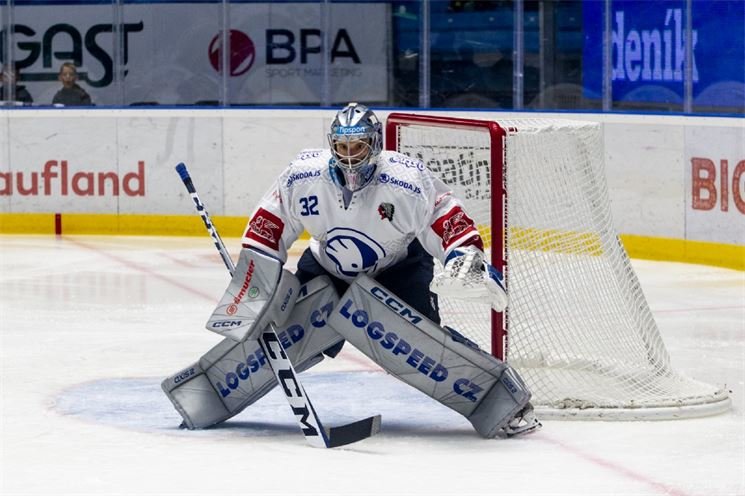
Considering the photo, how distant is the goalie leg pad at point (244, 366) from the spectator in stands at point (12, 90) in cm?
684

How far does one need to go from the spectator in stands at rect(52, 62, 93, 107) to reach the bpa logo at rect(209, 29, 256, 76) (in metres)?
0.88

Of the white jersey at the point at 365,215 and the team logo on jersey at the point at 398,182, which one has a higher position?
the team logo on jersey at the point at 398,182

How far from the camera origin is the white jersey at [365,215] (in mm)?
4926

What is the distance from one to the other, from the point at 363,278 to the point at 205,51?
688 cm

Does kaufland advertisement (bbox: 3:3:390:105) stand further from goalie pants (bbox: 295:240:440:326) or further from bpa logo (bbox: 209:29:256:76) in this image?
goalie pants (bbox: 295:240:440:326)

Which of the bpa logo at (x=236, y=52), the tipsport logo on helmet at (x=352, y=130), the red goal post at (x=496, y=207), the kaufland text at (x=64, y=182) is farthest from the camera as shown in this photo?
the bpa logo at (x=236, y=52)

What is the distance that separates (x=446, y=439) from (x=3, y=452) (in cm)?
124

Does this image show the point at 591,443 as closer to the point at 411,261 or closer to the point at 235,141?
the point at 411,261

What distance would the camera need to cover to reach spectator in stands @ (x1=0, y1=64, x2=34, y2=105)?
38.1ft

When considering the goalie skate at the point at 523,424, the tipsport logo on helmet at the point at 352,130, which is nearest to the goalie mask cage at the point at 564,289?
the goalie skate at the point at 523,424

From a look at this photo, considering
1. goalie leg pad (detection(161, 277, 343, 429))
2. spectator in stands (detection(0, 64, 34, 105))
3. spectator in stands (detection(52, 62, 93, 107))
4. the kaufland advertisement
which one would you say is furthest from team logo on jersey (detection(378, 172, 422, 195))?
spectator in stands (detection(0, 64, 34, 105))

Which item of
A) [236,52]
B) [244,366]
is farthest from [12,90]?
[244,366]

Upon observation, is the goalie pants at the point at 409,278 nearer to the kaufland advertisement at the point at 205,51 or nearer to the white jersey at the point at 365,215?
the white jersey at the point at 365,215

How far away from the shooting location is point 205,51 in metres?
11.6
